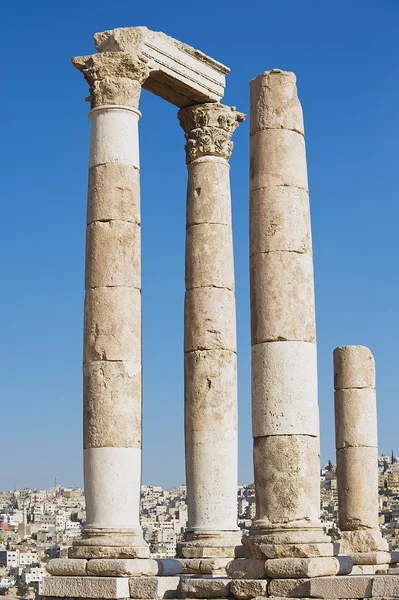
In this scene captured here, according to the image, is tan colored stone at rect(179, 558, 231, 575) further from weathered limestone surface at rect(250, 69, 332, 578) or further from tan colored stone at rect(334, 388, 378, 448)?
tan colored stone at rect(334, 388, 378, 448)

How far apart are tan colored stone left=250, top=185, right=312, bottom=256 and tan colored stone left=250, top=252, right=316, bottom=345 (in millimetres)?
295

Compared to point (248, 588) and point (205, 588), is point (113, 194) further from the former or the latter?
point (248, 588)

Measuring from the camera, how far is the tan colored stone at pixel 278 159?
35.8 m

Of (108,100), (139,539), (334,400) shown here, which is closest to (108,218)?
(108,100)

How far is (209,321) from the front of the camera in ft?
146

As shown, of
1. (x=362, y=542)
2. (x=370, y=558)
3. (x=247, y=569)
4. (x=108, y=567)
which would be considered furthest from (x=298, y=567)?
(x=362, y=542)

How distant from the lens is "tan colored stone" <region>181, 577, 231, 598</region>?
3372 centimetres

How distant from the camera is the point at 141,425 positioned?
38781 mm

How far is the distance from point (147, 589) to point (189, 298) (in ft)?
43.8

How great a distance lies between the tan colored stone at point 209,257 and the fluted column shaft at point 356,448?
9721 millimetres

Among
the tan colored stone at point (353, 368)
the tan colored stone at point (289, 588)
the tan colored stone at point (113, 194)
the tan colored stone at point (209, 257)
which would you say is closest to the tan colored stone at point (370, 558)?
the tan colored stone at point (353, 368)

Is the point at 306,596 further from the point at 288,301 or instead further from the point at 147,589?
the point at 288,301

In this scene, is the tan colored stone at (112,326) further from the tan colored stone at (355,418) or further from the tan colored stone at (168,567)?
the tan colored stone at (355,418)

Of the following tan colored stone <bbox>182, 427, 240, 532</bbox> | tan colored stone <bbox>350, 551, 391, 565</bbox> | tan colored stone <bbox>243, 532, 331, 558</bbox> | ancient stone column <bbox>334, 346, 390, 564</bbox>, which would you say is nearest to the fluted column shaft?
ancient stone column <bbox>334, 346, 390, 564</bbox>
